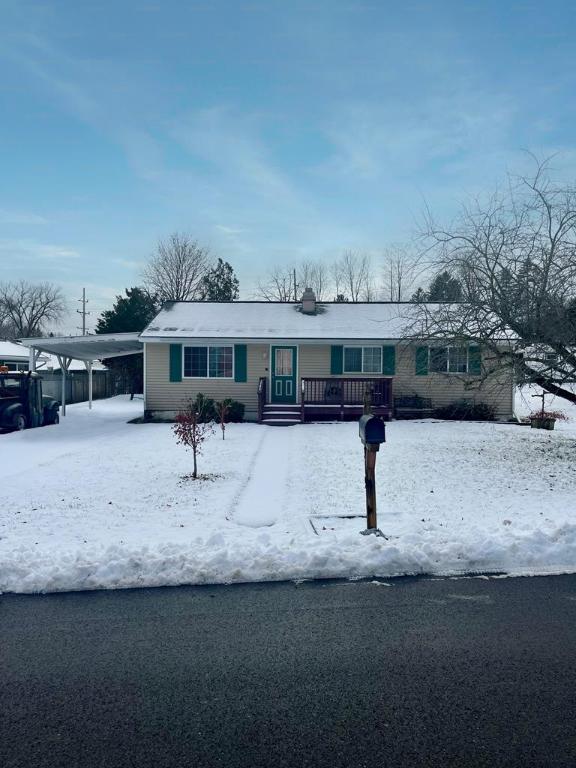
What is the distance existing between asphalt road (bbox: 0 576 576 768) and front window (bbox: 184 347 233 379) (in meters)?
14.3

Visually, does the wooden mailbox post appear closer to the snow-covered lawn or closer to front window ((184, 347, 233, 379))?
the snow-covered lawn

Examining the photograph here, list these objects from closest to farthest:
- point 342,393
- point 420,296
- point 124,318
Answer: point 420,296, point 342,393, point 124,318

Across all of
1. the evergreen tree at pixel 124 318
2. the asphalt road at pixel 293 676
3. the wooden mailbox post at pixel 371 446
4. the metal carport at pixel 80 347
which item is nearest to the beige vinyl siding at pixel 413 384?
the metal carport at pixel 80 347

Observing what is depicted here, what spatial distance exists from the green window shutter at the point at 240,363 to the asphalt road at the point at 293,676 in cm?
1408

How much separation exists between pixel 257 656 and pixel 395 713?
3.06 feet

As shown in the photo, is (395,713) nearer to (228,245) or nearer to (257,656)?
(257,656)

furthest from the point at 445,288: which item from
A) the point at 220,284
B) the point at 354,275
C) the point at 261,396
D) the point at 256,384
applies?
the point at 354,275

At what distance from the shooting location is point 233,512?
6473 mm

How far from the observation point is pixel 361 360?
60.6ft

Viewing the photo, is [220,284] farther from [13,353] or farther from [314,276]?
[13,353]

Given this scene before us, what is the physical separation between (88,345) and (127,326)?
10.0m

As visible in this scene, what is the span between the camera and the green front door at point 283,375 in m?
18.3

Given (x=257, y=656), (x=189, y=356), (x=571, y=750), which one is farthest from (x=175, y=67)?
(x=571, y=750)

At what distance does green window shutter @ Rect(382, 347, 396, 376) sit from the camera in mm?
18219
